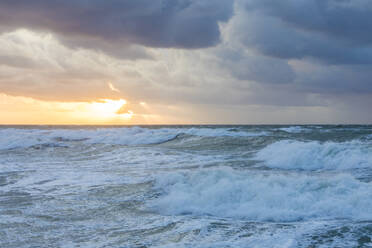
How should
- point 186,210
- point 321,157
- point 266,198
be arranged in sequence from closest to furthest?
point 186,210 < point 266,198 < point 321,157

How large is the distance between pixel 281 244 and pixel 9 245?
4259 millimetres

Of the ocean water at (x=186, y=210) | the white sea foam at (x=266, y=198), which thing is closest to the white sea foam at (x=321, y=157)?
the ocean water at (x=186, y=210)

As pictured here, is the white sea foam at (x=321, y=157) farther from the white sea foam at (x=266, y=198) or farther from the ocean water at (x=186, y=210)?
the white sea foam at (x=266, y=198)

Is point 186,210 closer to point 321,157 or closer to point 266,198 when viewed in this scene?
point 266,198

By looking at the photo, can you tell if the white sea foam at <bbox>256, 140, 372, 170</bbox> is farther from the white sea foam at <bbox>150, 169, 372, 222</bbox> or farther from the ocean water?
the white sea foam at <bbox>150, 169, 372, 222</bbox>

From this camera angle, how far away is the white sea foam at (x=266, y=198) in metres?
7.15

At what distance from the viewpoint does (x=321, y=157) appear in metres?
16.1

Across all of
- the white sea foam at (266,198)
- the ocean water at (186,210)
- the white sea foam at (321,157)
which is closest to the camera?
the ocean water at (186,210)

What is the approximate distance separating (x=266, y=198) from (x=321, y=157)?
9137 mm

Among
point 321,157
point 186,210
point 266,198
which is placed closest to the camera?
point 186,210

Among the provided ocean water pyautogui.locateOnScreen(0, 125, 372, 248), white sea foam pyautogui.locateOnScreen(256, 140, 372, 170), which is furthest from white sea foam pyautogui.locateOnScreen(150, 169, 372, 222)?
white sea foam pyautogui.locateOnScreen(256, 140, 372, 170)

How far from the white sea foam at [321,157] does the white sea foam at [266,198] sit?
6089 millimetres

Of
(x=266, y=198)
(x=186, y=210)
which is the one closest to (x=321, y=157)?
(x=266, y=198)

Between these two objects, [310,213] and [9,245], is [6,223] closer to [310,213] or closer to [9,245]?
[9,245]
